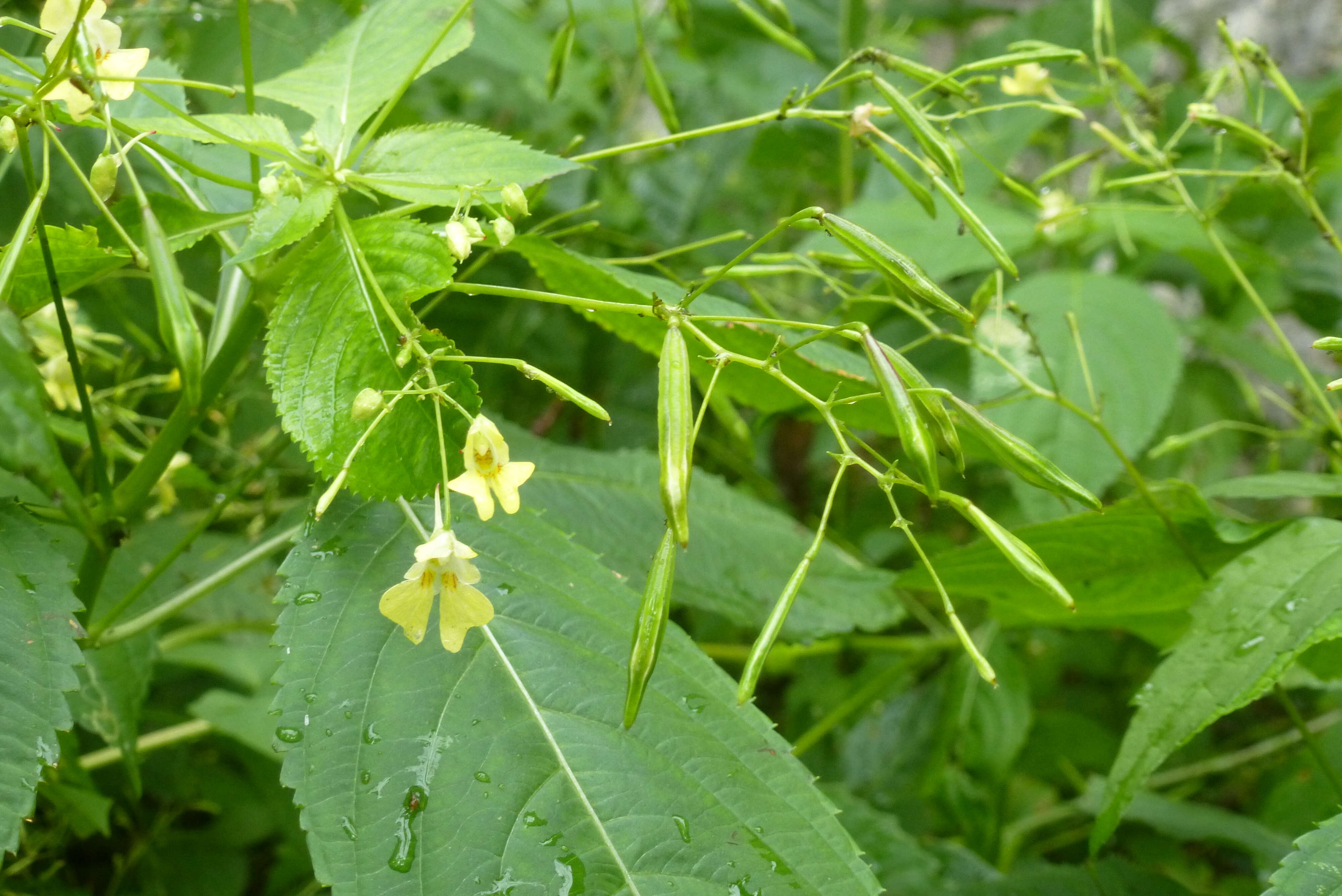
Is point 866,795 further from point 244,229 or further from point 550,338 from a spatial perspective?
point 244,229

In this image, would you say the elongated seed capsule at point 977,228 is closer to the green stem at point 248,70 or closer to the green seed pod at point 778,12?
the green seed pod at point 778,12

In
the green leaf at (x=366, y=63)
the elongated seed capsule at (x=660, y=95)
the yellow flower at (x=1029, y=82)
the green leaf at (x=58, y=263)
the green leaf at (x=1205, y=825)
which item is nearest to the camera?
the green leaf at (x=58, y=263)

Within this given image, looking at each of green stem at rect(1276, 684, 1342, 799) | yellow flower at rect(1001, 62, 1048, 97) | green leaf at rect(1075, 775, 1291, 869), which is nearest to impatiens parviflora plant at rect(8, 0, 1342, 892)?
yellow flower at rect(1001, 62, 1048, 97)

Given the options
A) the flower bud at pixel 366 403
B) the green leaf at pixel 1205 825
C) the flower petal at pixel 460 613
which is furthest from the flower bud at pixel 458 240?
the green leaf at pixel 1205 825

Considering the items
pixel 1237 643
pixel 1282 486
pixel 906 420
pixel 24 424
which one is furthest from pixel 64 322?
pixel 1282 486

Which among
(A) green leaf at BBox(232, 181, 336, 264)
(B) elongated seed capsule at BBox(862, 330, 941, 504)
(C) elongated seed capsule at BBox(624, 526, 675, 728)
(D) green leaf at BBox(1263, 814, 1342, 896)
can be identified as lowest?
(D) green leaf at BBox(1263, 814, 1342, 896)

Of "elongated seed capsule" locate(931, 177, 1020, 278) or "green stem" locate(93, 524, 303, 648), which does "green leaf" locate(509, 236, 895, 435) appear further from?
"green stem" locate(93, 524, 303, 648)

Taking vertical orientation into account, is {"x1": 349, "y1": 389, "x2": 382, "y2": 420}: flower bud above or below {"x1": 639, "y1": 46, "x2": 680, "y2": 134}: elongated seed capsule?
below
